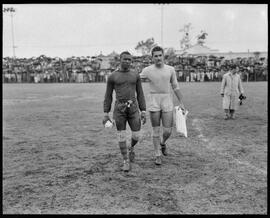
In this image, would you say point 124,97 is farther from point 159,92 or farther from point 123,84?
point 159,92

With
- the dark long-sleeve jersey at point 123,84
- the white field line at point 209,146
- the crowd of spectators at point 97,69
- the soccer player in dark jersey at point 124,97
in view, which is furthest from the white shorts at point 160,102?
the crowd of spectators at point 97,69

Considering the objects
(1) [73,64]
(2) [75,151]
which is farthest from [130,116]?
(1) [73,64]

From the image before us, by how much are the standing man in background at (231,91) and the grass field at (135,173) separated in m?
1.22

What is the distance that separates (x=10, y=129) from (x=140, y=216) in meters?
6.64

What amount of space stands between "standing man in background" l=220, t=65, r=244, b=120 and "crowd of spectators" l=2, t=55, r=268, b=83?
23.0 meters

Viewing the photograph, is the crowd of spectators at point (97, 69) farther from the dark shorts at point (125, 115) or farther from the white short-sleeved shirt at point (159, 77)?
the dark shorts at point (125, 115)

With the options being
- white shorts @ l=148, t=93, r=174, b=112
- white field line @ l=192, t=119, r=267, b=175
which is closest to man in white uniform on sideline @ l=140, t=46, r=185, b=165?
white shorts @ l=148, t=93, r=174, b=112

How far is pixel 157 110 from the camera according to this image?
5953 millimetres

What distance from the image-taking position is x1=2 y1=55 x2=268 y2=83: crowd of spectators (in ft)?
115

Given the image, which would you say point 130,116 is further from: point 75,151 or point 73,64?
point 73,64

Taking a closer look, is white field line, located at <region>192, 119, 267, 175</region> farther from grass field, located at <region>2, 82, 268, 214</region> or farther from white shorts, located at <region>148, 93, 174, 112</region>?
white shorts, located at <region>148, 93, 174, 112</region>

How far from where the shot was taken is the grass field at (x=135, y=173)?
424 cm

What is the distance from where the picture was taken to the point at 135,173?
17.9ft

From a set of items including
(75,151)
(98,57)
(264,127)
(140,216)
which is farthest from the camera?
(98,57)
